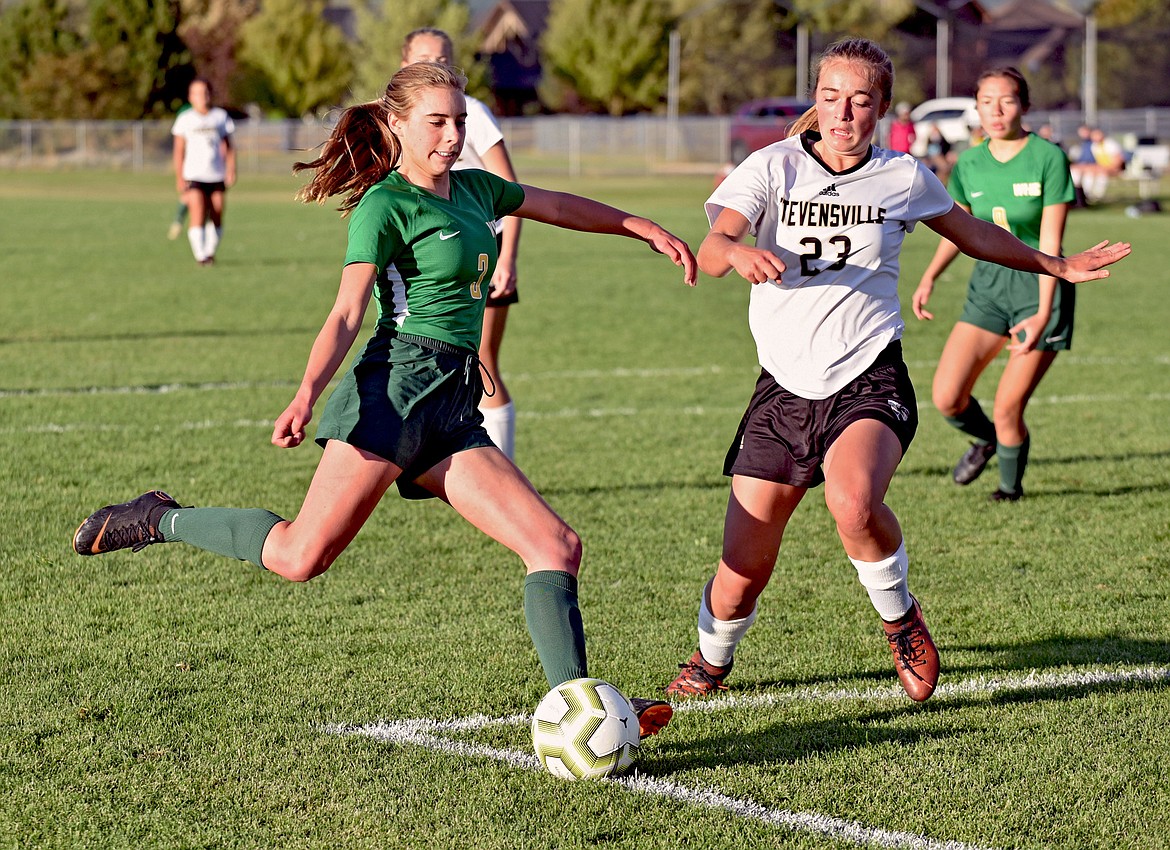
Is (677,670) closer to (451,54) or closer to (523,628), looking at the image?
(523,628)

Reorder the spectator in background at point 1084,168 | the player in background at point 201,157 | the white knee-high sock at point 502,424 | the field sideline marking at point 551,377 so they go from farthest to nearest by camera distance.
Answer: the spectator in background at point 1084,168 → the player in background at point 201,157 → the field sideline marking at point 551,377 → the white knee-high sock at point 502,424

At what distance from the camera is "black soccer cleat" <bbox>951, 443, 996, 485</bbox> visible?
8.13 m

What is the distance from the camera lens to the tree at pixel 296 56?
220 ft

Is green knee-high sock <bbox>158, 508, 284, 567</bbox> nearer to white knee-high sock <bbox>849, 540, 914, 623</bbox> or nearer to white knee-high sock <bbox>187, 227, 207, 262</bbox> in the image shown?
white knee-high sock <bbox>849, 540, 914, 623</bbox>

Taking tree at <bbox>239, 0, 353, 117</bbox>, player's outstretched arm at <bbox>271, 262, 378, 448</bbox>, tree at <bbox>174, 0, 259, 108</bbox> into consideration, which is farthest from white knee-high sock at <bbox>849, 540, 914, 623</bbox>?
tree at <bbox>239, 0, 353, 117</bbox>

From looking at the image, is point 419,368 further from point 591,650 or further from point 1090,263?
point 1090,263

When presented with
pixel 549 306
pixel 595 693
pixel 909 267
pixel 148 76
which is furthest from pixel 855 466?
pixel 148 76

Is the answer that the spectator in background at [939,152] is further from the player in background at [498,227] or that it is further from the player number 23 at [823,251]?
the player number 23 at [823,251]

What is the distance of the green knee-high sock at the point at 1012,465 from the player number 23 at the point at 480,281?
13.8 feet

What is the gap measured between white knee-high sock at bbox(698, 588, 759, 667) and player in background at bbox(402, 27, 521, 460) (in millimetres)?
2433

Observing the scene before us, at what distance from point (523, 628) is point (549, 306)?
10847mm

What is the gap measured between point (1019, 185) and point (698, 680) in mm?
3706

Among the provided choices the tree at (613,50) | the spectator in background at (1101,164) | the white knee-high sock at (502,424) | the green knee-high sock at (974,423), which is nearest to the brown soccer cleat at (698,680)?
the white knee-high sock at (502,424)

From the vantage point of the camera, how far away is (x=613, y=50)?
2697 inches
